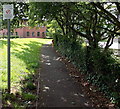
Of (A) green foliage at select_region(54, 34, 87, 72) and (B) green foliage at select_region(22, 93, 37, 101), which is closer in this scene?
(B) green foliage at select_region(22, 93, 37, 101)

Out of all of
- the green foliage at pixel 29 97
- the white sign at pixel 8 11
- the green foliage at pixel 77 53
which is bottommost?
the green foliage at pixel 29 97

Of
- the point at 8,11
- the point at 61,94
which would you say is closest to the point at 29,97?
the point at 61,94

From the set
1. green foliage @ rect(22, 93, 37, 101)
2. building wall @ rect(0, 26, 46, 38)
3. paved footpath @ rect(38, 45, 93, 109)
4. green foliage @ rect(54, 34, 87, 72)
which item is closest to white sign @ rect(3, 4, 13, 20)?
green foliage @ rect(22, 93, 37, 101)

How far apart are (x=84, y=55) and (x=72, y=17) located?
530 cm

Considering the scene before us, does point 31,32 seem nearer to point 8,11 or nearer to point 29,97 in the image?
point 8,11

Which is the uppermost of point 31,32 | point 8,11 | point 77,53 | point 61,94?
point 31,32

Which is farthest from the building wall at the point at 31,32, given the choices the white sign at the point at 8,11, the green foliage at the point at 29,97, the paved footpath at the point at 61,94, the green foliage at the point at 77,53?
the green foliage at the point at 29,97

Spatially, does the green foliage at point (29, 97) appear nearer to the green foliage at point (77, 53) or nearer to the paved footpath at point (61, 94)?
the paved footpath at point (61, 94)

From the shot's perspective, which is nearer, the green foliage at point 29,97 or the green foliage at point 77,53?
the green foliage at point 29,97

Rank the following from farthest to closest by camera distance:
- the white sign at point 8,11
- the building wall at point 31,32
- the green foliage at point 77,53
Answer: the building wall at point 31,32 < the green foliage at point 77,53 < the white sign at point 8,11

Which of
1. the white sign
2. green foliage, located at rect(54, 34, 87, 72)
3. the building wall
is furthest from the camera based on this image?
the building wall

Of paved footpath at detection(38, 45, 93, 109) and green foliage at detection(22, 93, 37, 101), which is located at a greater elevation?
green foliage at detection(22, 93, 37, 101)

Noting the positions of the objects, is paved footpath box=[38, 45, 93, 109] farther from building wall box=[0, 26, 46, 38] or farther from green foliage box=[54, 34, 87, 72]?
building wall box=[0, 26, 46, 38]

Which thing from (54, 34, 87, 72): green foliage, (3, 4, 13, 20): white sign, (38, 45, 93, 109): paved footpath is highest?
(3, 4, 13, 20): white sign
